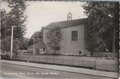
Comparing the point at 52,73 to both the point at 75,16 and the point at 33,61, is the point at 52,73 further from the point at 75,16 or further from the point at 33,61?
the point at 75,16

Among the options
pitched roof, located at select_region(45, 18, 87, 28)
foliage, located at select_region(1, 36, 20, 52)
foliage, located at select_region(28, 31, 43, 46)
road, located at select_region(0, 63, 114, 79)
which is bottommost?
road, located at select_region(0, 63, 114, 79)

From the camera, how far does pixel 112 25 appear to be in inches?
93.4

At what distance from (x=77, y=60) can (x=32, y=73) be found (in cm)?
46

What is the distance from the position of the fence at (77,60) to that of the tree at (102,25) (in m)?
0.12

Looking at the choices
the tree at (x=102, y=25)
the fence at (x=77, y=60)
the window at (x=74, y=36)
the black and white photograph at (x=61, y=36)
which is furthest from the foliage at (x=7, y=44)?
the tree at (x=102, y=25)

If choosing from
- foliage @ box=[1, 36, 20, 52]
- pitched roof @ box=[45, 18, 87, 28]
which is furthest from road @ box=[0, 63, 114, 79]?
pitched roof @ box=[45, 18, 87, 28]

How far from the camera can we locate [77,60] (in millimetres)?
2324

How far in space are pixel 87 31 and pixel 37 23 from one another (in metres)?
0.51

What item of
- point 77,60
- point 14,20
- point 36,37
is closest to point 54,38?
point 36,37

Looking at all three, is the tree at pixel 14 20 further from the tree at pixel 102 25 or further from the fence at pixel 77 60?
the tree at pixel 102 25

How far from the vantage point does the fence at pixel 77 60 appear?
2.33m

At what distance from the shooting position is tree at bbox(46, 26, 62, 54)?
2.37m

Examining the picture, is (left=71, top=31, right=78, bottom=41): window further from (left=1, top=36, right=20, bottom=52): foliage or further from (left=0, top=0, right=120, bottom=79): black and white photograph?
(left=1, top=36, right=20, bottom=52): foliage

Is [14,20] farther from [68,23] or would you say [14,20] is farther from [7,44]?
[68,23]
